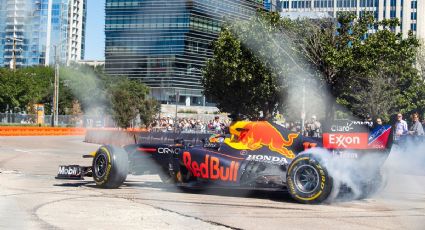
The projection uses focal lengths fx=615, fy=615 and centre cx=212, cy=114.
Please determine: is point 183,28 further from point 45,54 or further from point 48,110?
point 48,110

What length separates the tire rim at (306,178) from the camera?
1007 cm

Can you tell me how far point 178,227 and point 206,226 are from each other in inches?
14.1

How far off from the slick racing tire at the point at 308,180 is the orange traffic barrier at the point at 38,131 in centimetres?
3960

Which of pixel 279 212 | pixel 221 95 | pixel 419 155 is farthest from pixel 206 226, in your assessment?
pixel 221 95

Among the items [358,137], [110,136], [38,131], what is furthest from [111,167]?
[38,131]

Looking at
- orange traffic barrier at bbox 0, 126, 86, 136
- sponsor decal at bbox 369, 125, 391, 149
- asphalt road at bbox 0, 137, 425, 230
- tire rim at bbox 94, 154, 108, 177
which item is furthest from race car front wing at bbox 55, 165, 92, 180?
orange traffic barrier at bbox 0, 126, 86, 136

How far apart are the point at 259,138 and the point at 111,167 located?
2824mm

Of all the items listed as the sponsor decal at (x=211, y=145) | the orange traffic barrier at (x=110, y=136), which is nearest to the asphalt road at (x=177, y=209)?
the sponsor decal at (x=211, y=145)

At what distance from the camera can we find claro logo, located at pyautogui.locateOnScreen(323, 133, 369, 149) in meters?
10.3

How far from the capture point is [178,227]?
7.53 metres

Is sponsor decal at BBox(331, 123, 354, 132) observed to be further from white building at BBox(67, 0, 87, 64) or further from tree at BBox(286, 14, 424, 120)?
tree at BBox(286, 14, 424, 120)

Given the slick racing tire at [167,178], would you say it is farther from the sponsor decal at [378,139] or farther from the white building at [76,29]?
the white building at [76,29]

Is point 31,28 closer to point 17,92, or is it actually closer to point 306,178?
point 306,178

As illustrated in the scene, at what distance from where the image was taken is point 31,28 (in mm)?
6777
